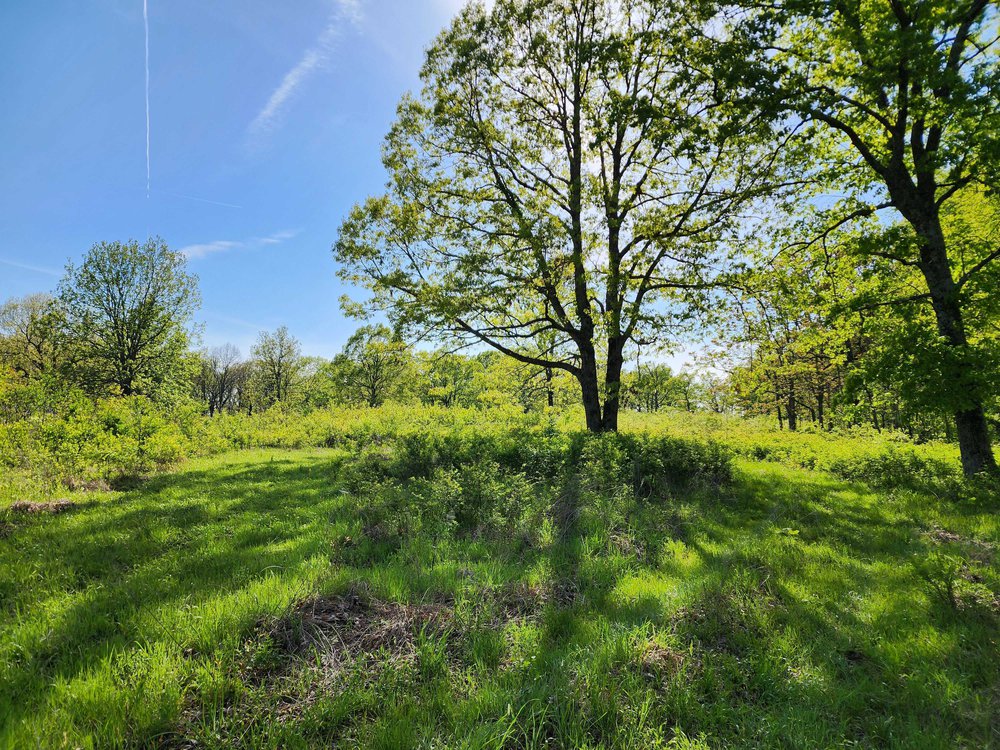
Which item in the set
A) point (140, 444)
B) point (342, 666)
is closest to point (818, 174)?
point (342, 666)

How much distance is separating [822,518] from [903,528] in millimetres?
1097

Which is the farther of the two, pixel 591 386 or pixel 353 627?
pixel 591 386

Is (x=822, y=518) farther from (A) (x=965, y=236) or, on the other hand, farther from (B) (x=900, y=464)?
(A) (x=965, y=236)

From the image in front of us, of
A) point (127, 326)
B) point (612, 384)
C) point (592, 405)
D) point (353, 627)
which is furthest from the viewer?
point (127, 326)

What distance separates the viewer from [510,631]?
3.83 metres

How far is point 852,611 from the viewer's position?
4.41 meters

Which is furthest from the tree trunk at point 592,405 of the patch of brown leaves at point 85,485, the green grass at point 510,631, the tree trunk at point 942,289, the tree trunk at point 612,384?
the patch of brown leaves at point 85,485

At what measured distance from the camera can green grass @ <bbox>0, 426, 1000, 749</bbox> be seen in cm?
273

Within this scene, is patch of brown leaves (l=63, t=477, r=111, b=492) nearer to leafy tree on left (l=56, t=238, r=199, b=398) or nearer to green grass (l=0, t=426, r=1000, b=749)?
green grass (l=0, t=426, r=1000, b=749)

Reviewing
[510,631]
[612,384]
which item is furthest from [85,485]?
[612,384]

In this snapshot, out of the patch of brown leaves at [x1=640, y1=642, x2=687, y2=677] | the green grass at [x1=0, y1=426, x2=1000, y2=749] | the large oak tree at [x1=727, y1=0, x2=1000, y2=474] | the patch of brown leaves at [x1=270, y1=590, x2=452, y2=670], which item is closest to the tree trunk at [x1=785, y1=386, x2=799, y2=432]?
the large oak tree at [x1=727, y1=0, x2=1000, y2=474]

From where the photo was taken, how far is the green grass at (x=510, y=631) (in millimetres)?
2732

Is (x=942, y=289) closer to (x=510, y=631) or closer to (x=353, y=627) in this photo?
(x=510, y=631)

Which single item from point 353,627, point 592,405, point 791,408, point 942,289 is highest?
point 942,289
